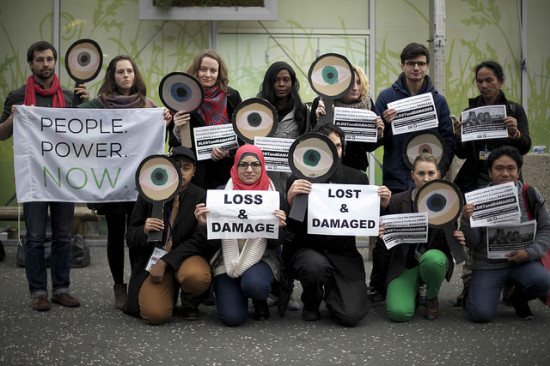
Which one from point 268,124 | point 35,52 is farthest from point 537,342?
Result: point 35,52

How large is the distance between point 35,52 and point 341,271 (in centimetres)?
287

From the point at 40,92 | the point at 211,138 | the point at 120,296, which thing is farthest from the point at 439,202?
the point at 40,92

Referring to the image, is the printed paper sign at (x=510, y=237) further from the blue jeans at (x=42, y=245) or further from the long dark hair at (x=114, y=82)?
the blue jeans at (x=42, y=245)

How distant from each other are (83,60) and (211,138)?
1.29m

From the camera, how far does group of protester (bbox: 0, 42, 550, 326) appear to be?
5.18 metres

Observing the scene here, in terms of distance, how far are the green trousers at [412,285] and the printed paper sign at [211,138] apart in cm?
170

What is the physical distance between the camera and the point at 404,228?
17.2 ft

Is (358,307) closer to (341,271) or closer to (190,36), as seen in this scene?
(341,271)

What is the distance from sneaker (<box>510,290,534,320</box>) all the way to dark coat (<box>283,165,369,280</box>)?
1139mm

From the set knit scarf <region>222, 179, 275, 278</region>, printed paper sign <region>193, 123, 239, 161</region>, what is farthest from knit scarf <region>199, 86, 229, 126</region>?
knit scarf <region>222, 179, 275, 278</region>

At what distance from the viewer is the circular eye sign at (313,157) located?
5.23 m

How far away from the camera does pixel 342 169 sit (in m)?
5.53

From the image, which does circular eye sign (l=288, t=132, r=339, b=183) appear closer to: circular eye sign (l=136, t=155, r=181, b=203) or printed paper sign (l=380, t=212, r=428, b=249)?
printed paper sign (l=380, t=212, r=428, b=249)

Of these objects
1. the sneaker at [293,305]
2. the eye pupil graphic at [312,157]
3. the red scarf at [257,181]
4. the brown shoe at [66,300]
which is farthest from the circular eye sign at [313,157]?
the brown shoe at [66,300]
